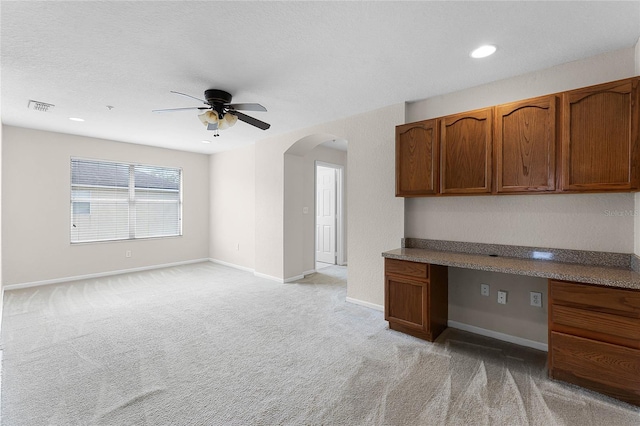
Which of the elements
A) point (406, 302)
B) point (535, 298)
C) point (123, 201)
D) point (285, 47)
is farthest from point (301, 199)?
point (535, 298)

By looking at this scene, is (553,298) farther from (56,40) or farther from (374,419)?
(56,40)

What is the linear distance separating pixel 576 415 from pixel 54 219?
22.7ft

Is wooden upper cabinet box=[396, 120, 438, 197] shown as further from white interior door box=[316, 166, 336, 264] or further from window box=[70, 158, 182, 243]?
window box=[70, 158, 182, 243]

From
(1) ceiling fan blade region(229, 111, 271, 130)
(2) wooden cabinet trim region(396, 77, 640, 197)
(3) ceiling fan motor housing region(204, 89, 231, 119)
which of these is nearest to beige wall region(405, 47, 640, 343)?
(2) wooden cabinet trim region(396, 77, 640, 197)

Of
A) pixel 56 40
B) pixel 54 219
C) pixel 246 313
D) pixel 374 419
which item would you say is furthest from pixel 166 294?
pixel 374 419

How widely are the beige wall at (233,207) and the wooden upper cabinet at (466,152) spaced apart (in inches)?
149

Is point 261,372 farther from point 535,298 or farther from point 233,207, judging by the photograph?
point 233,207

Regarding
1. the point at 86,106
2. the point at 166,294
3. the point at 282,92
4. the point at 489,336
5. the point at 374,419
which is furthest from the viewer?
the point at 166,294

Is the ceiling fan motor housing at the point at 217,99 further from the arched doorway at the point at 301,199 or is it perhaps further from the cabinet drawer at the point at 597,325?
the cabinet drawer at the point at 597,325

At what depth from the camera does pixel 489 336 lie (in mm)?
2934

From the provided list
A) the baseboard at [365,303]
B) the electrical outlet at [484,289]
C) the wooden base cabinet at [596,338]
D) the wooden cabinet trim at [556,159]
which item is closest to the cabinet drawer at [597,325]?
the wooden base cabinet at [596,338]

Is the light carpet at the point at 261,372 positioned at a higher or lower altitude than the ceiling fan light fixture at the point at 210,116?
lower

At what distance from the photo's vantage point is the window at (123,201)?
5.19m

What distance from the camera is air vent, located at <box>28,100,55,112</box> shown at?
3.46m
